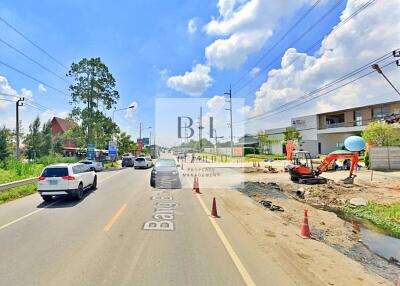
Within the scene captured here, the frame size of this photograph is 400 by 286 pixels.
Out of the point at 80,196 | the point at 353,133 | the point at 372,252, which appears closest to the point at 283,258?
the point at 372,252

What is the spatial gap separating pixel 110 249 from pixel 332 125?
67.2 meters

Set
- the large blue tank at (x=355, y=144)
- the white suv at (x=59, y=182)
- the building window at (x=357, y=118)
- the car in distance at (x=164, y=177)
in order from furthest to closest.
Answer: the building window at (x=357, y=118)
the large blue tank at (x=355, y=144)
the car in distance at (x=164, y=177)
the white suv at (x=59, y=182)

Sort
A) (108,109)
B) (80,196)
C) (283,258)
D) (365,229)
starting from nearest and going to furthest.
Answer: (283,258) < (365,229) < (80,196) < (108,109)

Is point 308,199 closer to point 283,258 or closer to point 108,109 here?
point 283,258

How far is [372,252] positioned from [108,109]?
45259 mm

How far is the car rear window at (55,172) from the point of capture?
1381 cm

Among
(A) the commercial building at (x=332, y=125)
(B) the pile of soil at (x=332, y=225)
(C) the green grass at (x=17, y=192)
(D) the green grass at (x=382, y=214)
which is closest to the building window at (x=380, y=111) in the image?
(A) the commercial building at (x=332, y=125)

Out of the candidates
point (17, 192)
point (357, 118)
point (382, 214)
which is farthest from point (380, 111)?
point (17, 192)

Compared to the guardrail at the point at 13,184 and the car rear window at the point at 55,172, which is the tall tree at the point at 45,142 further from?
the car rear window at the point at 55,172

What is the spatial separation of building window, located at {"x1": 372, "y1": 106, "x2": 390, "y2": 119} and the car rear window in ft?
187

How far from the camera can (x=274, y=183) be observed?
2373 cm

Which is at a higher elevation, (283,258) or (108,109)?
(108,109)

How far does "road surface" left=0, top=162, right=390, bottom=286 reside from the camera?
539cm

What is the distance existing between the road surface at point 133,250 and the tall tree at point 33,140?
49.9m
